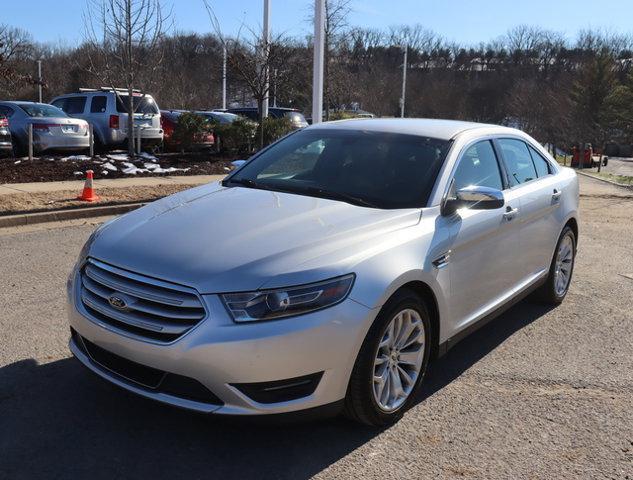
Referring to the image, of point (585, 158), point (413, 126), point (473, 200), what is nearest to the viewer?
point (473, 200)

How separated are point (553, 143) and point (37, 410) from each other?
171 ft

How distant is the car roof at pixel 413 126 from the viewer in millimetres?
4469

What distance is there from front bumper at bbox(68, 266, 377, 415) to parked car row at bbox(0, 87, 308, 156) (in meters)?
13.2

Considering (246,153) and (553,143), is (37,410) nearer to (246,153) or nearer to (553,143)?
(246,153)

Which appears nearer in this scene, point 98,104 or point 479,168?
point 479,168

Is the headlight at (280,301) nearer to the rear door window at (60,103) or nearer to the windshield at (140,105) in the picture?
the windshield at (140,105)

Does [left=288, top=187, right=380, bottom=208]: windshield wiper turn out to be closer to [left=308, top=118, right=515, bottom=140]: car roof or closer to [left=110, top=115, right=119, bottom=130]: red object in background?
[left=308, top=118, right=515, bottom=140]: car roof

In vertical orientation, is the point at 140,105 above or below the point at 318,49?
below

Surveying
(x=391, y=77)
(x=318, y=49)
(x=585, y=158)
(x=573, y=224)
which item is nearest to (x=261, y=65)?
(x=318, y=49)

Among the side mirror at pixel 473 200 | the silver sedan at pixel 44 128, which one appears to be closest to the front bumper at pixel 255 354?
the side mirror at pixel 473 200

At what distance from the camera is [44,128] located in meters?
15.0

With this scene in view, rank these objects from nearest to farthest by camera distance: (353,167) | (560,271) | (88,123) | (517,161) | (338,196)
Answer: (338,196), (353,167), (517,161), (560,271), (88,123)

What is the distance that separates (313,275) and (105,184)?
1012 cm

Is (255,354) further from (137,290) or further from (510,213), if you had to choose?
(510,213)
